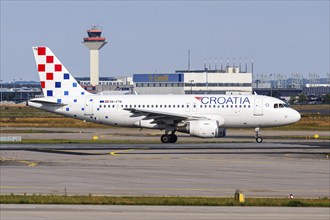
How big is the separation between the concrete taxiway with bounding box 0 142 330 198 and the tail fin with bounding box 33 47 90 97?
7777mm

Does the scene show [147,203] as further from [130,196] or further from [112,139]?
[112,139]

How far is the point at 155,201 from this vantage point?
27.5m

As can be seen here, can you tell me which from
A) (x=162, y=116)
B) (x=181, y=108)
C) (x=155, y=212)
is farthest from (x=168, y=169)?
(x=181, y=108)

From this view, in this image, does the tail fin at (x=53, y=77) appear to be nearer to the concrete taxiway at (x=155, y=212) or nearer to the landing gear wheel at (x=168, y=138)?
the landing gear wheel at (x=168, y=138)

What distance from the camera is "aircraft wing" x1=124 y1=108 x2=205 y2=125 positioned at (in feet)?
191

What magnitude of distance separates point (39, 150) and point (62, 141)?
9692 mm

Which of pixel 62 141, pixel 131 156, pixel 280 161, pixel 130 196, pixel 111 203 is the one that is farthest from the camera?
pixel 62 141

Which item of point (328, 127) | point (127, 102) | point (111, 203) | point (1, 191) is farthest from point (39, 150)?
point (328, 127)

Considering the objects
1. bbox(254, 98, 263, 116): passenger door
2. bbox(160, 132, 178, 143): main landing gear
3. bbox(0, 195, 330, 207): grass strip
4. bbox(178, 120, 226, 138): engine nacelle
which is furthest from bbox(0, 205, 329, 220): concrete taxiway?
bbox(254, 98, 263, 116): passenger door

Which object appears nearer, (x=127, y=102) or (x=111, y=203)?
(x=111, y=203)

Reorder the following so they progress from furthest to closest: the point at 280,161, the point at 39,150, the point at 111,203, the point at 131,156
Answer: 1. the point at 39,150
2. the point at 131,156
3. the point at 280,161
4. the point at 111,203

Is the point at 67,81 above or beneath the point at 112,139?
above

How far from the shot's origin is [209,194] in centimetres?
3062

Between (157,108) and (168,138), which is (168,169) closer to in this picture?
(168,138)
